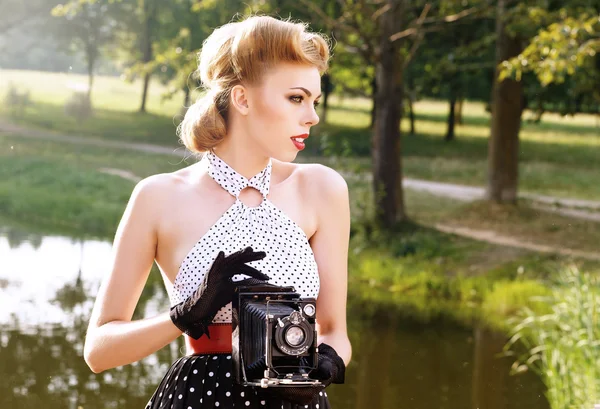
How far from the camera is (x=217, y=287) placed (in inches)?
74.5

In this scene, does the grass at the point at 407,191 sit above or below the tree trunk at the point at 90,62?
below

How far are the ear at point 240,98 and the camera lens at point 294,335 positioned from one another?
0.58m

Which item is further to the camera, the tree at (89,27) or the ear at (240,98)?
the tree at (89,27)

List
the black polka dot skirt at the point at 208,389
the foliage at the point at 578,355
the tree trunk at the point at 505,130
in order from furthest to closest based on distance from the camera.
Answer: the tree trunk at the point at 505,130
the foliage at the point at 578,355
the black polka dot skirt at the point at 208,389

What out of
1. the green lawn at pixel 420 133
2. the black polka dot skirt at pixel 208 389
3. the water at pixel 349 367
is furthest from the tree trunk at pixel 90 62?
the black polka dot skirt at pixel 208 389

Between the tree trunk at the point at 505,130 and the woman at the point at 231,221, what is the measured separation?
1215 centimetres

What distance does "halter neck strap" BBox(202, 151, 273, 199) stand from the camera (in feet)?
7.34

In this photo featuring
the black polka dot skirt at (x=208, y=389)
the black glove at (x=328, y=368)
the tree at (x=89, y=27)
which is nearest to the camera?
the black glove at (x=328, y=368)

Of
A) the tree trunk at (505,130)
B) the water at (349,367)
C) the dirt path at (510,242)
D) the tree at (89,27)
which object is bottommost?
the water at (349,367)

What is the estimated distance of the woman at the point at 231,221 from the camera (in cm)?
209

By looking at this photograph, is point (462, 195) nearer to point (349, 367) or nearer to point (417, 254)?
point (417, 254)

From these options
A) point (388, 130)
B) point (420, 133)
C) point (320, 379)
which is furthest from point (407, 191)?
point (320, 379)

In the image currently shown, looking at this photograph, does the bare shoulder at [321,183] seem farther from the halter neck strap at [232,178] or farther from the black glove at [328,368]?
the black glove at [328,368]

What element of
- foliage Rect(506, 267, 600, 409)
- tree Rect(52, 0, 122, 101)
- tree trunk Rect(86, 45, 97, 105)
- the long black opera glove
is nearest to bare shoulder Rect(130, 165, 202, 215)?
the long black opera glove
